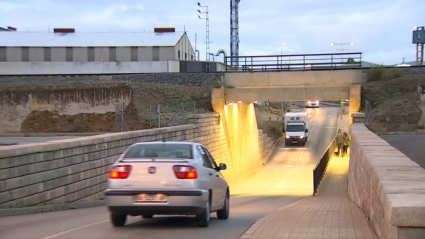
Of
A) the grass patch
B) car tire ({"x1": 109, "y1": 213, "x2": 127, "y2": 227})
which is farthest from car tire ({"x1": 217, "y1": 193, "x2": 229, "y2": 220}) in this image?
the grass patch

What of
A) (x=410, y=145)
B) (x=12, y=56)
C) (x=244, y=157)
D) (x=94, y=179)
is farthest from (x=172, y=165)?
(x=12, y=56)

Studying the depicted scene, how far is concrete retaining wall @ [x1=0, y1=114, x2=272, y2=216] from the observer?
12539mm

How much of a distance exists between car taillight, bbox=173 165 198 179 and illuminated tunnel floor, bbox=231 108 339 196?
64.5 ft

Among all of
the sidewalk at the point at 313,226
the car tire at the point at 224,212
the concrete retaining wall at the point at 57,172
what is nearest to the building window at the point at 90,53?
the concrete retaining wall at the point at 57,172

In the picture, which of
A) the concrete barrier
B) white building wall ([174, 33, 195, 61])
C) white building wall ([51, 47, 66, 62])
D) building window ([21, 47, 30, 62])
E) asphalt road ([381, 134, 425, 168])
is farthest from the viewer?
white building wall ([174, 33, 195, 61])

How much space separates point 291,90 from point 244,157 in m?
7.46

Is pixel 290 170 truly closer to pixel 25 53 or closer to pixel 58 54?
pixel 58 54

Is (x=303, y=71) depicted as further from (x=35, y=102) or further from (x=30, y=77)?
(x=30, y=77)

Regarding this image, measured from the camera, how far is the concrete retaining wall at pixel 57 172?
12.5m

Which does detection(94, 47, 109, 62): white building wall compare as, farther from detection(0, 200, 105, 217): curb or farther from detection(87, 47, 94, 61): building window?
detection(0, 200, 105, 217): curb

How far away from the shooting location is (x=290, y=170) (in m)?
45.8

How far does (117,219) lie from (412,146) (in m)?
16.7

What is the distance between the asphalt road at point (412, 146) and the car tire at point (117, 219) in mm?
10992

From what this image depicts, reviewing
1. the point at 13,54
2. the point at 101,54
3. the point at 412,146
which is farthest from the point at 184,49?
the point at 412,146
